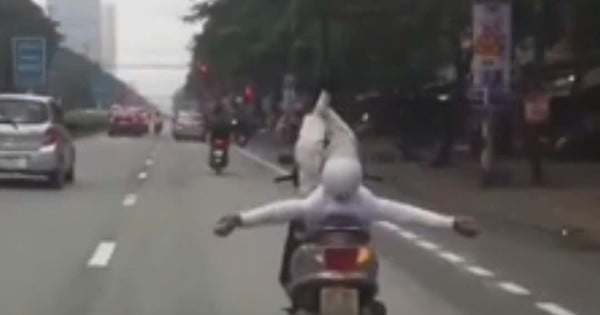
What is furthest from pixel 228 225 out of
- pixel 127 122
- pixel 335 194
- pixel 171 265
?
pixel 127 122

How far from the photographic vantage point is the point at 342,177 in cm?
819

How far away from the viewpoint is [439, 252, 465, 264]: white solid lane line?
17.3 m

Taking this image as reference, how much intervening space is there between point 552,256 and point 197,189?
1364cm

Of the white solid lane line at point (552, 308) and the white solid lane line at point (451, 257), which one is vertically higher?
the white solid lane line at point (552, 308)

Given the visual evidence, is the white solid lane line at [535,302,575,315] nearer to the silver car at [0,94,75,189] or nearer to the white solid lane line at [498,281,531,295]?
the white solid lane line at [498,281,531,295]

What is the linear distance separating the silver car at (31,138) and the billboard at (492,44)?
805cm

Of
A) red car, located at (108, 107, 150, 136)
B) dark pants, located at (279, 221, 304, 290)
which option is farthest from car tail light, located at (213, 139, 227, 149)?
red car, located at (108, 107, 150, 136)

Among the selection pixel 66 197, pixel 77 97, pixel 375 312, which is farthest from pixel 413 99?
pixel 77 97

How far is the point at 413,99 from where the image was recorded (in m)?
56.6

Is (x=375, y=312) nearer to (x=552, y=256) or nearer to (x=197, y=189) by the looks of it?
(x=552, y=256)

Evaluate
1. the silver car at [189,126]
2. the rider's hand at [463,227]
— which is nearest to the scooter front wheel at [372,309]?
the rider's hand at [463,227]

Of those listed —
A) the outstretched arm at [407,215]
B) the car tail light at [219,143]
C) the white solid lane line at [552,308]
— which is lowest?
the white solid lane line at [552,308]

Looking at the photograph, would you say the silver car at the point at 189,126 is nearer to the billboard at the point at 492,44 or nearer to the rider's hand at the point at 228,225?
the billboard at the point at 492,44

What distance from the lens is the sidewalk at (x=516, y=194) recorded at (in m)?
23.7
